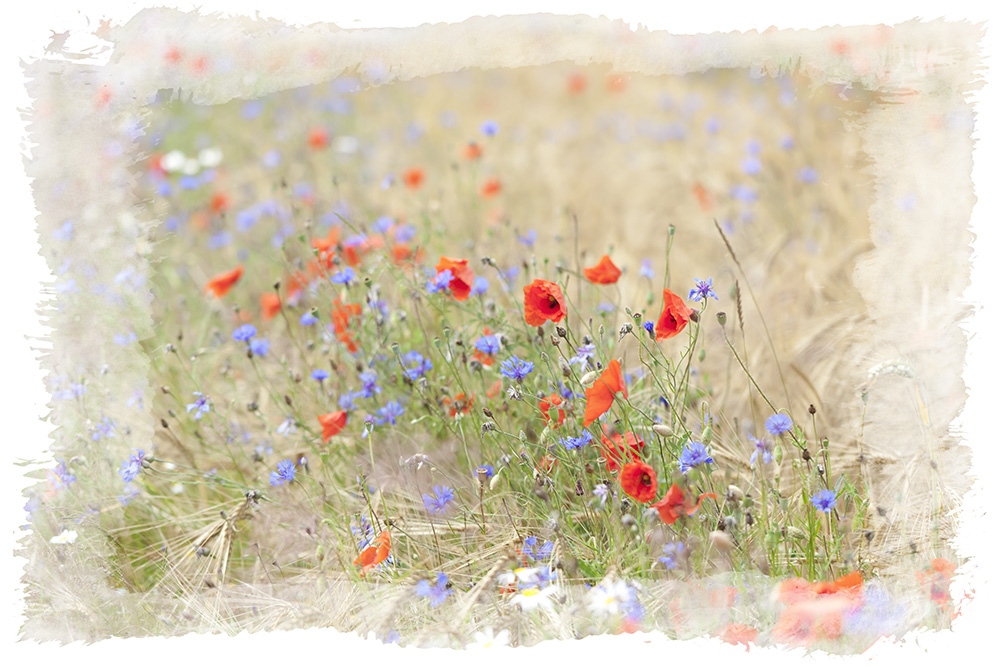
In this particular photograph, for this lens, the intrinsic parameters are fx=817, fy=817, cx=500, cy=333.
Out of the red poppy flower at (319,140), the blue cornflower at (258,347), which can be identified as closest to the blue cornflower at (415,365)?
the blue cornflower at (258,347)

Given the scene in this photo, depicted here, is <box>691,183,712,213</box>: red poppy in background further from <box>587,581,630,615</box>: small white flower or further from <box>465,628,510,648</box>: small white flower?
<box>465,628,510,648</box>: small white flower

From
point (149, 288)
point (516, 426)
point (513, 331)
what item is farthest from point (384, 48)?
point (149, 288)

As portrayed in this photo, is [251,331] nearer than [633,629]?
No

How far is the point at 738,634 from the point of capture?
69.8 inches

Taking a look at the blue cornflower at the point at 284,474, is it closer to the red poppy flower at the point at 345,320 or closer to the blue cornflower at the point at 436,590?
the blue cornflower at the point at 436,590

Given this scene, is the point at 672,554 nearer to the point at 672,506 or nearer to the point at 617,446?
the point at 672,506

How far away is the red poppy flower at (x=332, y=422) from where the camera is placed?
2.47 metres

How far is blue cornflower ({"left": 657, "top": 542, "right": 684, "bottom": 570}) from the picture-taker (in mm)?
1995

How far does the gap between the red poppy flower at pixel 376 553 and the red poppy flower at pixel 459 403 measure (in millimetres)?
479

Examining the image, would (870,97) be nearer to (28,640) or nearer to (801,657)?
(801,657)

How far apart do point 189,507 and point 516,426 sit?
116 centimetres

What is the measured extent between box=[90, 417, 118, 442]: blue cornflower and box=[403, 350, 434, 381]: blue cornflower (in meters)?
0.97

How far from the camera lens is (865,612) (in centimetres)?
180

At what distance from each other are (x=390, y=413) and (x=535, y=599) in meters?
0.90
